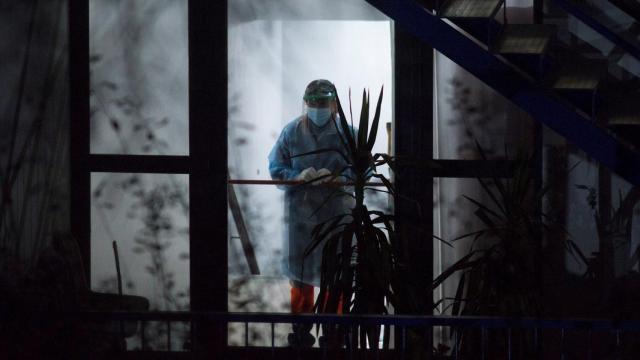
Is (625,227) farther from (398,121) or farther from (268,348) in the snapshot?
(268,348)

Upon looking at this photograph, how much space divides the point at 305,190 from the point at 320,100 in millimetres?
480

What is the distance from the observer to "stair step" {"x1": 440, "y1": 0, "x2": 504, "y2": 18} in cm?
391

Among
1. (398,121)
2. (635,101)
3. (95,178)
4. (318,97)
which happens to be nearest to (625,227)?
(635,101)

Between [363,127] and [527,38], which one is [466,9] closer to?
[527,38]

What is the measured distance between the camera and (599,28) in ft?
12.2

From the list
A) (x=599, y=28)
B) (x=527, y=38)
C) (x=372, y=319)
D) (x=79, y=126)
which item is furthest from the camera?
(x=79, y=126)

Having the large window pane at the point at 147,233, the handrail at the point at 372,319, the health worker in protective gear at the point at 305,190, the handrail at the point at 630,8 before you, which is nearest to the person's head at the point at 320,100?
the health worker in protective gear at the point at 305,190

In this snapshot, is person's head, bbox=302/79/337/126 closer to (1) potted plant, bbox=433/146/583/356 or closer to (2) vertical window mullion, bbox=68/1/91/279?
(1) potted plant, bbox=433/146/583/356

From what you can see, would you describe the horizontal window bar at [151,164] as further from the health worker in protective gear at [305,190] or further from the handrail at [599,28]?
the handrail at [599,28]

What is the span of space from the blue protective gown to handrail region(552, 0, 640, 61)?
1.47m

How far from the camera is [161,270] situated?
15.6ft

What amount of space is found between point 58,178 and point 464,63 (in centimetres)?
217

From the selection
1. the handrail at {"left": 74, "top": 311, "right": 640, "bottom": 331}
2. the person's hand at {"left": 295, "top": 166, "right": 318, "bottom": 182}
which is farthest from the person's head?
the handrail at {"left": 74, "top": 311, "right": 640, "bottom": 331}

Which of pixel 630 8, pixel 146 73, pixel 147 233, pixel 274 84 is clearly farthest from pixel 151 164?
pixel 630 8
